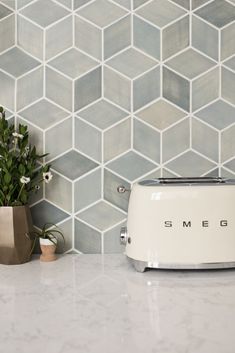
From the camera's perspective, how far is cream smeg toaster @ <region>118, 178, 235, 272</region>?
3.65ft

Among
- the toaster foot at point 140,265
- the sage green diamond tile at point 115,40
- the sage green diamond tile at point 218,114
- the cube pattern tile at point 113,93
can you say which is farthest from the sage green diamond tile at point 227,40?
the toaster foot at point 140,265

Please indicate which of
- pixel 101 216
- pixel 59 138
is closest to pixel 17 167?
pixel 59 138

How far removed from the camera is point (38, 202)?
135cm

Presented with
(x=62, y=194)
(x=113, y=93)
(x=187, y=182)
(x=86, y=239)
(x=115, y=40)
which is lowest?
(x=86, y=239)

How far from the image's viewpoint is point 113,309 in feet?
2.95

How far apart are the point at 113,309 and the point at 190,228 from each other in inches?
11.8

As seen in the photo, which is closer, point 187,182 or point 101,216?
point 187,182

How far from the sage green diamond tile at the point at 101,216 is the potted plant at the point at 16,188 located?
0.15 metres

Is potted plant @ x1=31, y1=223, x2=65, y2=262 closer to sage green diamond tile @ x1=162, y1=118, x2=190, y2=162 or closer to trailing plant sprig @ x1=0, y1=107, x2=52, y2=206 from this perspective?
trailing plant sprig @ x1=0, y1=107, x2=52, y2=206

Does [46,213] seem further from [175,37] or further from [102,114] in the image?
[175,37]

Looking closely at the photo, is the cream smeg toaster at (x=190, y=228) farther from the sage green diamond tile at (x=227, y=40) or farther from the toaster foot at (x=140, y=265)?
the sage green diamond tile at (x=227, y=40)

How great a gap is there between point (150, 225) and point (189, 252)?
0.10 m

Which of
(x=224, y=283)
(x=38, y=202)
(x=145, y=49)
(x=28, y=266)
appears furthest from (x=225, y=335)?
(x=145, y=49)

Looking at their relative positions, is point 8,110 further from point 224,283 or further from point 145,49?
point 224,283
